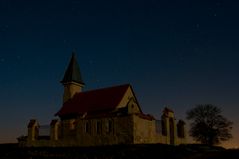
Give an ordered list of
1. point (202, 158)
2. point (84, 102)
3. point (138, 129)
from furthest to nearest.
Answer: point (84, 102), point (138, 129), point (202, 158)

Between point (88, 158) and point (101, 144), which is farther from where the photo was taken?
point (101, 144)

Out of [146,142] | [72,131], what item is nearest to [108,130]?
[146,142]

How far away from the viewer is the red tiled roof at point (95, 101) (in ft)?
135

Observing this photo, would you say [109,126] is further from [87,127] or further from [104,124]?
[87,127]

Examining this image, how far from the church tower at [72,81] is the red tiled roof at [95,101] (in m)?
2.61

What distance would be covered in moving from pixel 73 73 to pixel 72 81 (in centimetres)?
201

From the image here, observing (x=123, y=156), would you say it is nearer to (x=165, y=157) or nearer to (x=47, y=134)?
(x=165, y=157)

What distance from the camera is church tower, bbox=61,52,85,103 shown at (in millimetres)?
51438

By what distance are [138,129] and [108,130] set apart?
4.14 m

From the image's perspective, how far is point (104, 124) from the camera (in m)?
37.8

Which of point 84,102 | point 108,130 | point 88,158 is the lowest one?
point 88,158

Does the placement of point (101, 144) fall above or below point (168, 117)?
below

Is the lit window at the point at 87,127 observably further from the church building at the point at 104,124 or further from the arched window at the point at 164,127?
the arched window at the point at 164,127

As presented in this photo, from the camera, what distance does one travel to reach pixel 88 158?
25.3 meters
